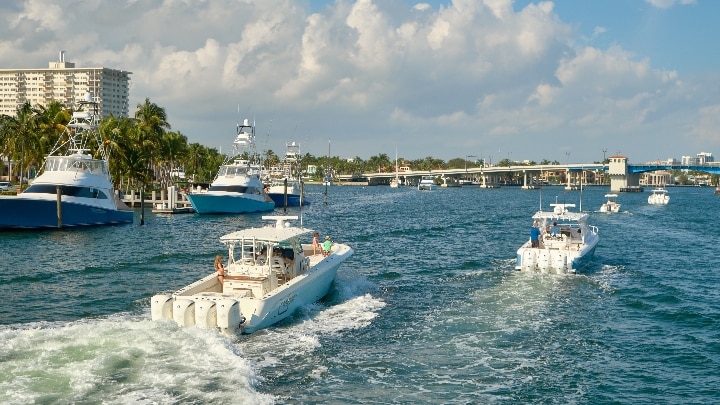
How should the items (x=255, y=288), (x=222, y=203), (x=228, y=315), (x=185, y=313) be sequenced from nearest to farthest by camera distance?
(x=228, y=315) → (x=185, y=313) → (x=255, y=288) → (x=222, y=203)

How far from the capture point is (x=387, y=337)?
2184cm

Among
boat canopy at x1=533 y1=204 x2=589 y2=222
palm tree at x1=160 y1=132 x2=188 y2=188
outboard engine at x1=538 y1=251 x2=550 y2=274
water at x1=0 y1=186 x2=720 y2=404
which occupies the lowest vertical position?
water at x1=0 y1=186 x2=720 y2=404

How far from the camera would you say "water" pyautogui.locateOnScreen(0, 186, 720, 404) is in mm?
16359

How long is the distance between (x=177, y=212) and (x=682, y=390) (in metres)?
70.9

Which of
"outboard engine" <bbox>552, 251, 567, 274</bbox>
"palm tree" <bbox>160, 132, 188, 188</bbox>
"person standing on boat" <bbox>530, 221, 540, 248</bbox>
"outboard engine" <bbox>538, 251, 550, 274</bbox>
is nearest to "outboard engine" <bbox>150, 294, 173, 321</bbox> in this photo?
"outboard engine" <bbox>538, 251, 550, 274</bbox>

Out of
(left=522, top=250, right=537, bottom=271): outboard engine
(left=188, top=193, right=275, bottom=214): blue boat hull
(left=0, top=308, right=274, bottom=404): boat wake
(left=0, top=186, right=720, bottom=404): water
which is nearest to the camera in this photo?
(left=0, top=308, right=274, bottom=404): boat wake

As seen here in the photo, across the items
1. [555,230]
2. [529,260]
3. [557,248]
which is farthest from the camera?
[555,230]

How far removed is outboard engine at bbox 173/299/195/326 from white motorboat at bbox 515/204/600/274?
19020mm

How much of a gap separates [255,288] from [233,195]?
59735 millimetres

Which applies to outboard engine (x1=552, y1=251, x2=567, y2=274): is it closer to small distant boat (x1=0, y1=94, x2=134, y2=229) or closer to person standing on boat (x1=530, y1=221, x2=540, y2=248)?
person standing on boat (x1=530, y1=221, x2=540, y2=248)

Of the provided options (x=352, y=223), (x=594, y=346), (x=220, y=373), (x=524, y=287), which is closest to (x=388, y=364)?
(x=220, y=373)

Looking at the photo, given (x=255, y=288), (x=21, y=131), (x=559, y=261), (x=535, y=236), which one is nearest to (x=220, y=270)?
(x=255, y=288)

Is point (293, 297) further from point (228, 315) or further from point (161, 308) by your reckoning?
point (161, 308)

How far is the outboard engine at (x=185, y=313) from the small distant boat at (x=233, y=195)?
60097 millimetres
